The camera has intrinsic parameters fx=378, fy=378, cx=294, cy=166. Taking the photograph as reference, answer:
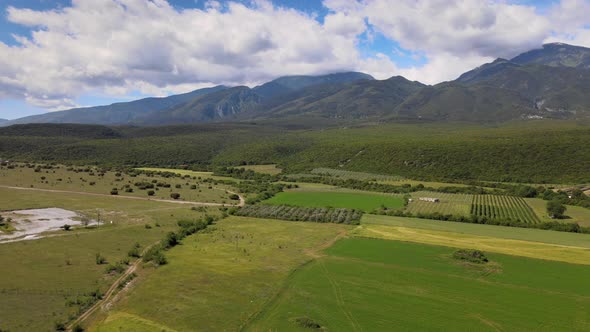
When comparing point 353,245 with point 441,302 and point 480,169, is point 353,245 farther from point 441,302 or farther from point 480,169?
point 480,169

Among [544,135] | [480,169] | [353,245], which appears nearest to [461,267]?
[353,245]

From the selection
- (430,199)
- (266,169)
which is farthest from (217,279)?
(266,169)

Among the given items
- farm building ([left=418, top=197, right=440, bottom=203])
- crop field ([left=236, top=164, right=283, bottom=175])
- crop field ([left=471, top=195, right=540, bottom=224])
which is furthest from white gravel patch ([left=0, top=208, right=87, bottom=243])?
crop field ([left=236, top=164, right=283, bottom=175])

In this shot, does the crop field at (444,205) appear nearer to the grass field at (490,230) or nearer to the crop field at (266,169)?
the grass field at (490,230)

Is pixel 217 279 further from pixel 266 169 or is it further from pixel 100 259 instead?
pixel 266 169

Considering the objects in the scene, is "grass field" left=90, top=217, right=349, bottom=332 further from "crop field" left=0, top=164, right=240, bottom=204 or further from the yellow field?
"crop field" left=0, top=164, right=240, bottom=204
